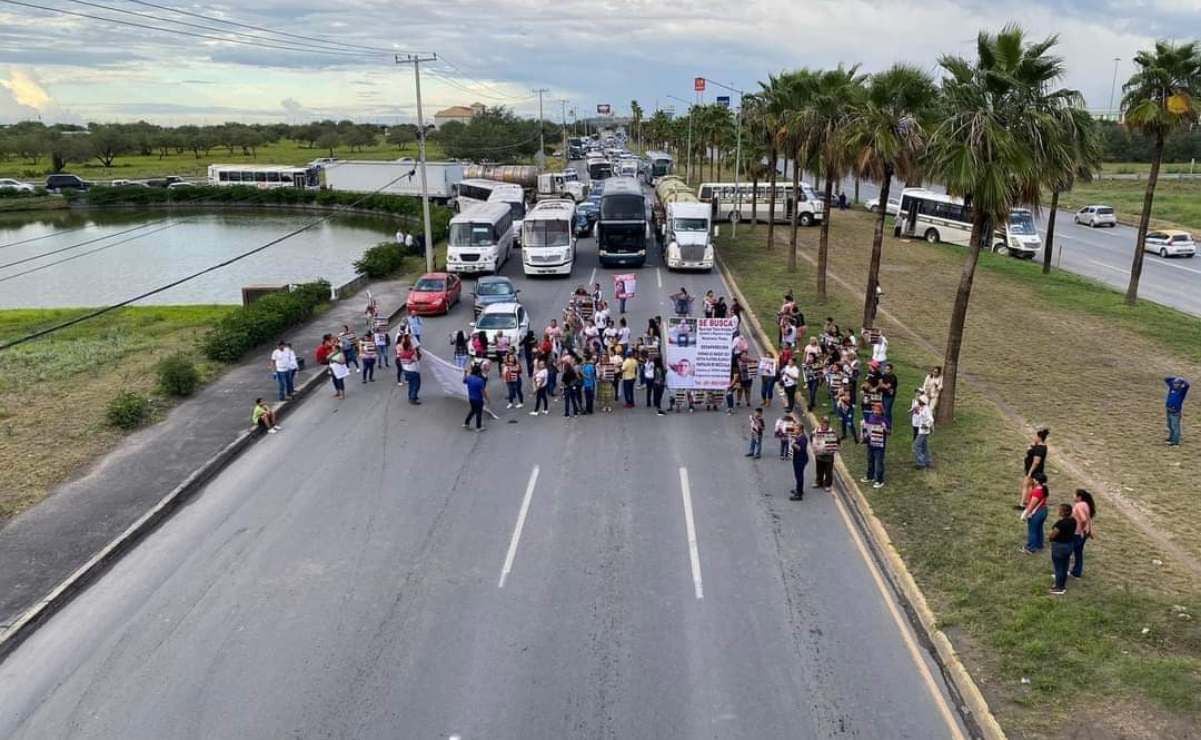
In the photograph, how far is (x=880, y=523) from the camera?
46.6 ft

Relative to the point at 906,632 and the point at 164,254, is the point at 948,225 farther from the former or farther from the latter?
the point at 164,254

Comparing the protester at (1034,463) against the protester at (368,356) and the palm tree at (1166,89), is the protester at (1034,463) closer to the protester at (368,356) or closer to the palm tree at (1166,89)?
the protester at (368,356)

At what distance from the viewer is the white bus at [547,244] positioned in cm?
3778

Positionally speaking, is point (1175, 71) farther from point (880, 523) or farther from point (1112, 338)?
point (880, 523)

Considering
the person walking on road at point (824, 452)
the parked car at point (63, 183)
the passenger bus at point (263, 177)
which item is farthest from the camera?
the parked car at point (63, 183)

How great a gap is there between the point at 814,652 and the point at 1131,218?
207 feet

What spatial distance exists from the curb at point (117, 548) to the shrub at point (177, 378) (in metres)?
3.67

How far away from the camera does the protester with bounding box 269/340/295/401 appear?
21.3 m

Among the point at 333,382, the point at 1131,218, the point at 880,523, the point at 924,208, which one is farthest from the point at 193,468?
the point at 1131,218

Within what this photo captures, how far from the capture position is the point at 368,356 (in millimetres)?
23250

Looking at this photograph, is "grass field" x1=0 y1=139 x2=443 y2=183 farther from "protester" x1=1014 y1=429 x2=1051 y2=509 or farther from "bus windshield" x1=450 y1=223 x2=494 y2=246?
"protester" x1=1014 y1=429 x2=1051 y2=509

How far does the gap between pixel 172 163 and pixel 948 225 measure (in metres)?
139

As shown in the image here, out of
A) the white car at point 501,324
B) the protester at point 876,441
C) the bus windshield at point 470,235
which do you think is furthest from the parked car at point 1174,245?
the protester at point 876,441

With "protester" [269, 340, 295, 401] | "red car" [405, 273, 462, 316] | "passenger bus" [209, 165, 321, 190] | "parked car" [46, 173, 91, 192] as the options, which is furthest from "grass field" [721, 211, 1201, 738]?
"parked car" [46, 173, 91, 192]
